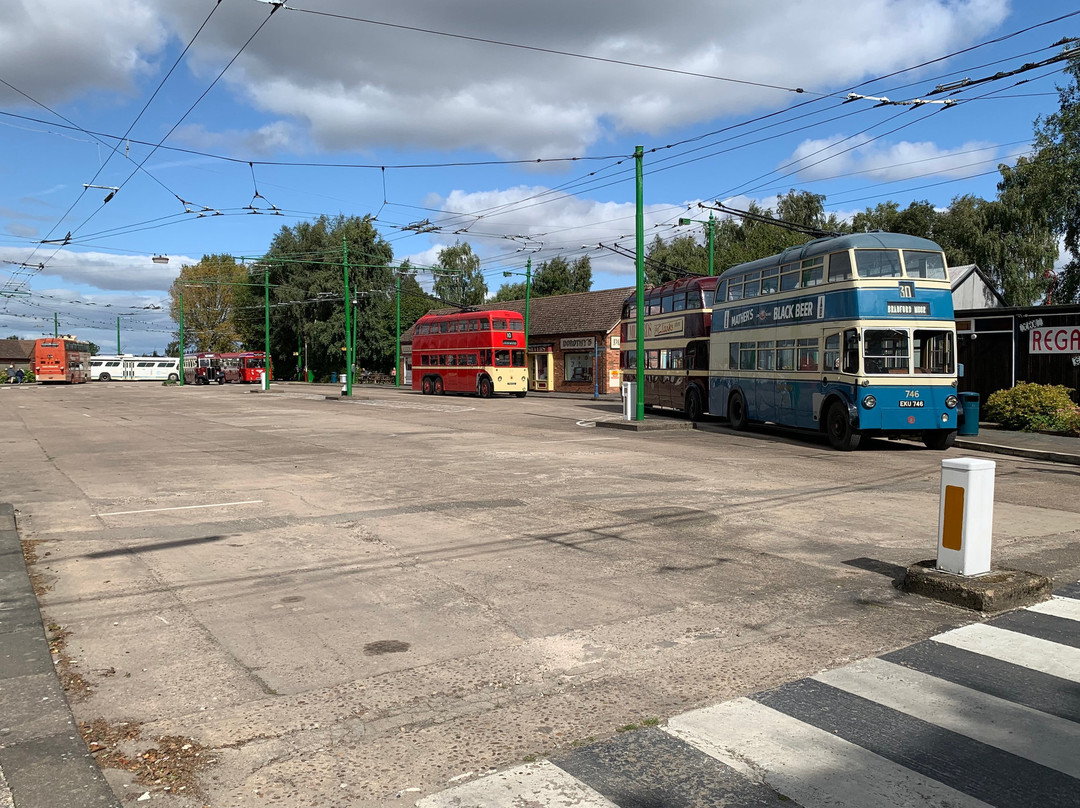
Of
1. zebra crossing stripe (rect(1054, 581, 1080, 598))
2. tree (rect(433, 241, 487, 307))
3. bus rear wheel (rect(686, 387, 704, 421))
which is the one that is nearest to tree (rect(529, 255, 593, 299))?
tree (rect(433, 241, 487, 307))

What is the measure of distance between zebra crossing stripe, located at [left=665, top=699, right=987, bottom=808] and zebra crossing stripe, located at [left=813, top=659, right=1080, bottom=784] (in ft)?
1.88

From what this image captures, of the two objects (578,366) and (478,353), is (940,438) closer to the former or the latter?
(478,353)

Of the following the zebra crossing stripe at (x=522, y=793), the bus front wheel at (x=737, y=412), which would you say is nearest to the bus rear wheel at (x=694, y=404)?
the bus front wheel at (x=737, y=412)

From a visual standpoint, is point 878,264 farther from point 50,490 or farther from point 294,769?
point 294,769

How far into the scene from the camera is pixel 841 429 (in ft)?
58.0

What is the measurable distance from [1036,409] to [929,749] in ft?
63.7

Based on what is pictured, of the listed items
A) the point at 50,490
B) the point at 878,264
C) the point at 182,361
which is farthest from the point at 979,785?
the point at 182,361

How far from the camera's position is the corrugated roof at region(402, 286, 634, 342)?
48.7 meters

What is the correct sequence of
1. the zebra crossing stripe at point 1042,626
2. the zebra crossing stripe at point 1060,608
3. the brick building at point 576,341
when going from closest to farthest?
the zebra crossing stripe at point 1042,626, the zebra crossing stripe at point 1060,608, the brick building at point 576,341

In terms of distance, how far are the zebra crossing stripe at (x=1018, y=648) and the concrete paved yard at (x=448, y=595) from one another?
0.24 meters

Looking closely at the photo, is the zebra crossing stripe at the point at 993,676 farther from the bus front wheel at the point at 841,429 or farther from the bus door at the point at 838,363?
the bus door at the point at 838,363

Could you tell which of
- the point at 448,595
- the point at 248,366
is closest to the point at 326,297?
the point at 248,366

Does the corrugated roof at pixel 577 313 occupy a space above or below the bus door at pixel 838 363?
above

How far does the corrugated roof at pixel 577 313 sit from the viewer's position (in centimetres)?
4872
